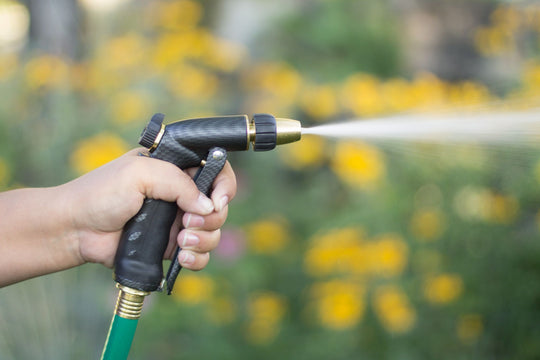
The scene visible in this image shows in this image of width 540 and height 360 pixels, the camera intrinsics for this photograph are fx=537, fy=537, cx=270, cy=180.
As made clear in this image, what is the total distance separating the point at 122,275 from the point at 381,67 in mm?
3334

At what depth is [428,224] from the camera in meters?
2.59

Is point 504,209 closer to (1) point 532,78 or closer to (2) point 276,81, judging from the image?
(1) point 532,78

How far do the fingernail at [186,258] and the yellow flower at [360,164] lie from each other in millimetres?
1485

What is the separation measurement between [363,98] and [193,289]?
4.82 feet

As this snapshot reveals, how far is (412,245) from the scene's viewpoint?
8.45ft

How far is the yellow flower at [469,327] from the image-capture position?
2.36m

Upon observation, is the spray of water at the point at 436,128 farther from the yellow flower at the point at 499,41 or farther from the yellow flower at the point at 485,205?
the yellow flower at the point at 499,41

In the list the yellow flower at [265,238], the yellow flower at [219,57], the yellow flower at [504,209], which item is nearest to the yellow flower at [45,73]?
the yellow flower at [219,57]

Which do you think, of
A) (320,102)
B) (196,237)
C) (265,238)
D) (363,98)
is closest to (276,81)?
(320,102)

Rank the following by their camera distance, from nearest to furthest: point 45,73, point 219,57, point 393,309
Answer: point 393,309, point 45,73, point 219,57

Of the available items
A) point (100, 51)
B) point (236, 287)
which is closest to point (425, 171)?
point (236, 287)

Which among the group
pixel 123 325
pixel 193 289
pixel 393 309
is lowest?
pixel 393 309

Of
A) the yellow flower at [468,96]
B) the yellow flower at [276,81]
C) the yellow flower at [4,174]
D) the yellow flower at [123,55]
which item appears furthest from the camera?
the yellow flower at [276,81]

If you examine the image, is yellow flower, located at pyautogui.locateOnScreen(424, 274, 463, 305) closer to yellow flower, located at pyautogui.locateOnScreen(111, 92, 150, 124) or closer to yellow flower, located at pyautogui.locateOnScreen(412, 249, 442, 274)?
yellow flower, located at pyautogui.locateOnScreen(412, 249, 442, 274)
